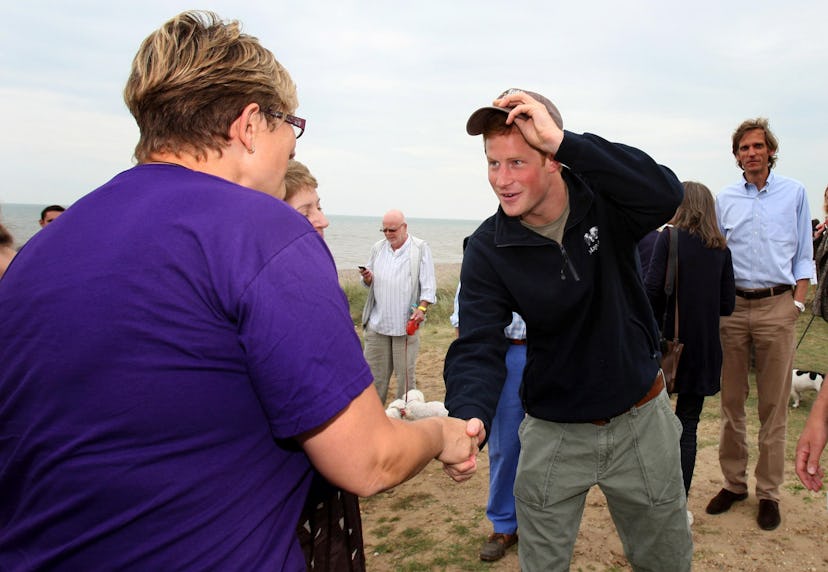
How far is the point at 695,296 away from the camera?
14.3ft

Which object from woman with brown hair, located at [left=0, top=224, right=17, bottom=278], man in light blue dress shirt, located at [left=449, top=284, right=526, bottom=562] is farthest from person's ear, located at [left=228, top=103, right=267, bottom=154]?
man in light blue dress shirt, located at [left=449, top=284, right=526, bottom=562]

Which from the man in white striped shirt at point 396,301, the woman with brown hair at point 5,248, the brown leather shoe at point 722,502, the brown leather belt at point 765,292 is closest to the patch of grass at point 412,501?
the man in white striped shirt at point 396,301

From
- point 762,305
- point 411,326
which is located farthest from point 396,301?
point 762,305

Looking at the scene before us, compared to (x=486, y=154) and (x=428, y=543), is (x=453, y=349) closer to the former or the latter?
(x=486, y=154)

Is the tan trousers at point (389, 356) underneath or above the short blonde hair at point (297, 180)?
underneath

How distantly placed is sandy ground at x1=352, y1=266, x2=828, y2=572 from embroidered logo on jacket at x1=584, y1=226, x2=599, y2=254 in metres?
2.53

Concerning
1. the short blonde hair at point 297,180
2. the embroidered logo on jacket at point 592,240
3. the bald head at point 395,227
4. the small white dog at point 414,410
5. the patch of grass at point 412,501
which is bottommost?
the patch of grass at point 412,501

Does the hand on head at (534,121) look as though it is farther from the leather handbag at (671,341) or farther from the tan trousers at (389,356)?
the tan trousers at (389,356)

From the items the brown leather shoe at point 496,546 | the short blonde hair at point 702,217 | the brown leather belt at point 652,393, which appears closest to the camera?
the brown leather belt at point 652,393

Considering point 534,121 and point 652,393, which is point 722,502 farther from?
point 534,121

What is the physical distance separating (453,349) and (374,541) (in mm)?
2506

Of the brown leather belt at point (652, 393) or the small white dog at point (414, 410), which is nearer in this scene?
the brown leather belt at point (652, 393)

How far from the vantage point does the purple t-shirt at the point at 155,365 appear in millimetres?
1118

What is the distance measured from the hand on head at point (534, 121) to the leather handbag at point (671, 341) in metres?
2.32
